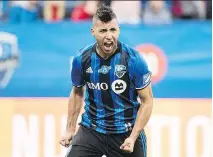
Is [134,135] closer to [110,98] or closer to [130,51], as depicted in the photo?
[110,98]

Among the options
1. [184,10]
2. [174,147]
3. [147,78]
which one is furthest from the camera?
[184,10]

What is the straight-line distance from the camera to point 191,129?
25.3ft

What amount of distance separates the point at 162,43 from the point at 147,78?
220 inches

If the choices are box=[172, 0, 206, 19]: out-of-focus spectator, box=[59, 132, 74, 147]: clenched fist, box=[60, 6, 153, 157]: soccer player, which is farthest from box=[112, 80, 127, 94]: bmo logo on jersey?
box=[172, 0, 206, 19]: out-of-focus spectator

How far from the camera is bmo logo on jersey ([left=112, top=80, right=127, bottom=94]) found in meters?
5.36

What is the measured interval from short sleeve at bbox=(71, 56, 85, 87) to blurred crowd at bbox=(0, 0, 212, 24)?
5132mm

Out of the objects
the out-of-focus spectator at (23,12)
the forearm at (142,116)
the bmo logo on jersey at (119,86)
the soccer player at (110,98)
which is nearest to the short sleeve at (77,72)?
the soccer player at (110,98)

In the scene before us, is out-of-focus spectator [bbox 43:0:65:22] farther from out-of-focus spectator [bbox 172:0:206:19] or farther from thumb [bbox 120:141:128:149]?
thumb [bbox 120:141:128:149]

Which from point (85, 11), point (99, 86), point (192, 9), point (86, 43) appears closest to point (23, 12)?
point (85, 11)

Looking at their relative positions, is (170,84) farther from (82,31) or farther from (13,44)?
(13,44)

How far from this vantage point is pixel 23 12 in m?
10.9

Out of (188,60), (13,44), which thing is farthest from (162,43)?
(13,44)

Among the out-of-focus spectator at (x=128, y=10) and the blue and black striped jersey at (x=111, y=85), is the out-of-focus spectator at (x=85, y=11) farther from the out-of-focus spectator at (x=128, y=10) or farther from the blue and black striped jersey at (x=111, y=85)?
the blue and black striped jersey at (x=111, y=85)

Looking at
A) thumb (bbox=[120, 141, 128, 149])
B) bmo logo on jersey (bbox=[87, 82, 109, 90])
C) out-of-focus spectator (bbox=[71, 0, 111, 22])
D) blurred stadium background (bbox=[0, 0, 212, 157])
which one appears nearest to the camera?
thumb (bbox=[120, 141, 128, 149])
